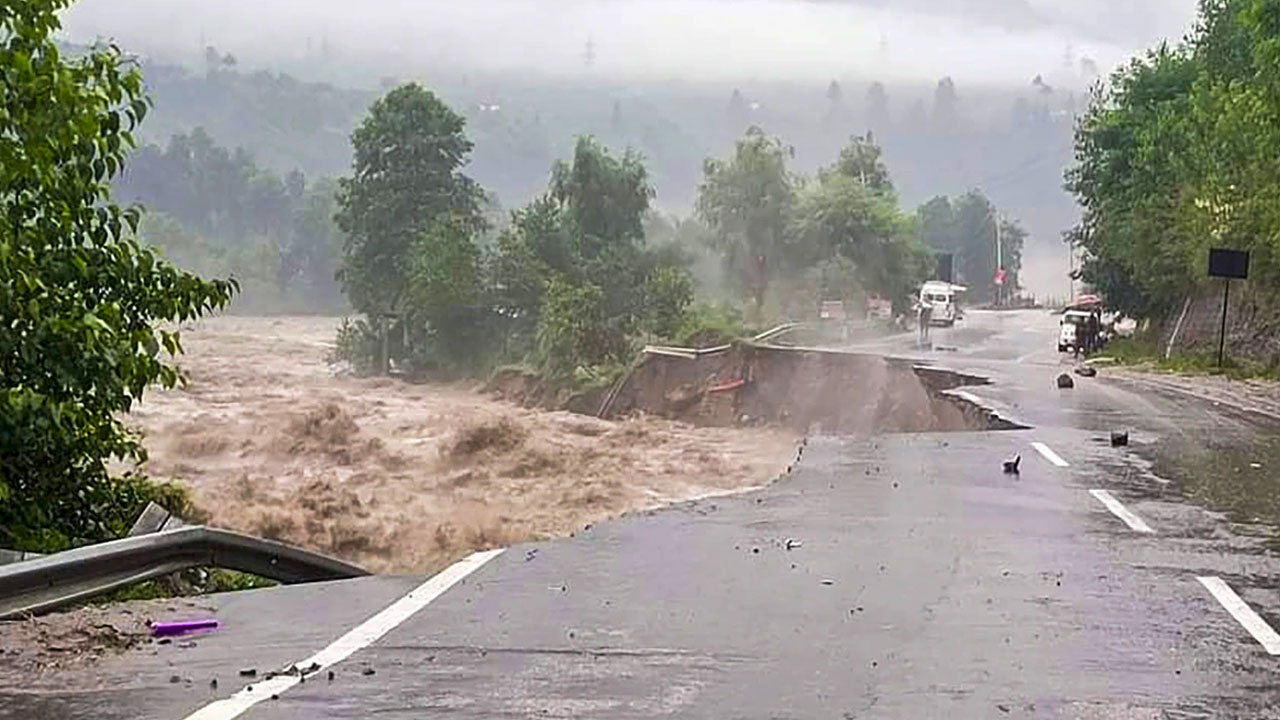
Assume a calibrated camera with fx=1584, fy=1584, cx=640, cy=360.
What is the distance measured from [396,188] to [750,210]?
834 inches

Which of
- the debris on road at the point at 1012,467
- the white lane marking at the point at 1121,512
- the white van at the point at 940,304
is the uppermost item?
the white lane marking at the point at 1121,512

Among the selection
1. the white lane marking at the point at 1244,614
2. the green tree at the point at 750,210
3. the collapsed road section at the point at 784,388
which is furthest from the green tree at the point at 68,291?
the green tree at the point at 750,210

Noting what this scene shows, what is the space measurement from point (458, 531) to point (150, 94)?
9.18 metres

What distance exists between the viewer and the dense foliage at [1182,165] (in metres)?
33.8

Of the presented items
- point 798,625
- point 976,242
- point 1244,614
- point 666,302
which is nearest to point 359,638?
point 798,625

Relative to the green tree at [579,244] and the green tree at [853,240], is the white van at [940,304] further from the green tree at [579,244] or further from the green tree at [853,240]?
the green tree at [579,244]

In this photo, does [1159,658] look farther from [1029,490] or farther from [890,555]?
[1029,490]

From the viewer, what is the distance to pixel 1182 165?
44.3 metres

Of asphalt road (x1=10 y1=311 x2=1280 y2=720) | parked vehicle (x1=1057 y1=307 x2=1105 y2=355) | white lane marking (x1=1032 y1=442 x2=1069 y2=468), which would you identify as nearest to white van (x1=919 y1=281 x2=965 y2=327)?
parked vehicle (x1=1057 y1=307 x2=1105 y2=355)

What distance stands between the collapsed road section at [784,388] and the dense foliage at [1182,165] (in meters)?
8.13

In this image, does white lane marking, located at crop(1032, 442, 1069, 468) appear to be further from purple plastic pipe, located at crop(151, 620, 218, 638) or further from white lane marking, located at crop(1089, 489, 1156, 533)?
purple plastic pipe, located at crop(151, 620, 218, 638)

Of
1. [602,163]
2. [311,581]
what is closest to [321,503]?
[311,581]

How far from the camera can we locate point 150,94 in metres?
11.2

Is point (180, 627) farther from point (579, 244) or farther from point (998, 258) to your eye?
point (998, 258)
